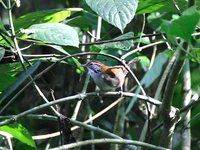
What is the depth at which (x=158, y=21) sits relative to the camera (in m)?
3.75

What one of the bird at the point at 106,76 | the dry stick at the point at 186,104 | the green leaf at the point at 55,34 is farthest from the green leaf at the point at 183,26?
the bird at the point at 106,76

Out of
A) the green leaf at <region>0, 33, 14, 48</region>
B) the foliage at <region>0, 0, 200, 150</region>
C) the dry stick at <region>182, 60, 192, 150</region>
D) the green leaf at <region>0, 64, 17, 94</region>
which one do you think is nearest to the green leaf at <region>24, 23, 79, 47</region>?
the foliage at <region>0, 0, 200, 150</region>

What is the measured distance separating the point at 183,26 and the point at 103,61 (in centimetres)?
202

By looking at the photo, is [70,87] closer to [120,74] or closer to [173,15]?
[120,74]

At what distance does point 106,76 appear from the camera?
12.8 ft

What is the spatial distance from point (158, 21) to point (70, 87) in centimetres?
106

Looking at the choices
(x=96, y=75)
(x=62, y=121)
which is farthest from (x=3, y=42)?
(x=96, y=75)

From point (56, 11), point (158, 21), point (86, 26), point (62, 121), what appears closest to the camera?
point (62, 121)

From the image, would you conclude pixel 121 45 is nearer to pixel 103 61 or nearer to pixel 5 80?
pixel 5 80

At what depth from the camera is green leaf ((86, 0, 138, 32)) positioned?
83.5 inches

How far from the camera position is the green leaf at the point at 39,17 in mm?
2770

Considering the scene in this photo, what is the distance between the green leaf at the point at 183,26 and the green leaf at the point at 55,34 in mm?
908

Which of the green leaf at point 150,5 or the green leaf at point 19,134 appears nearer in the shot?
the green leaf at point 19,134

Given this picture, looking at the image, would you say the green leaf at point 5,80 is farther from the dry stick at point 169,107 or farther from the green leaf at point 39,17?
the dry stick at point 169,107
